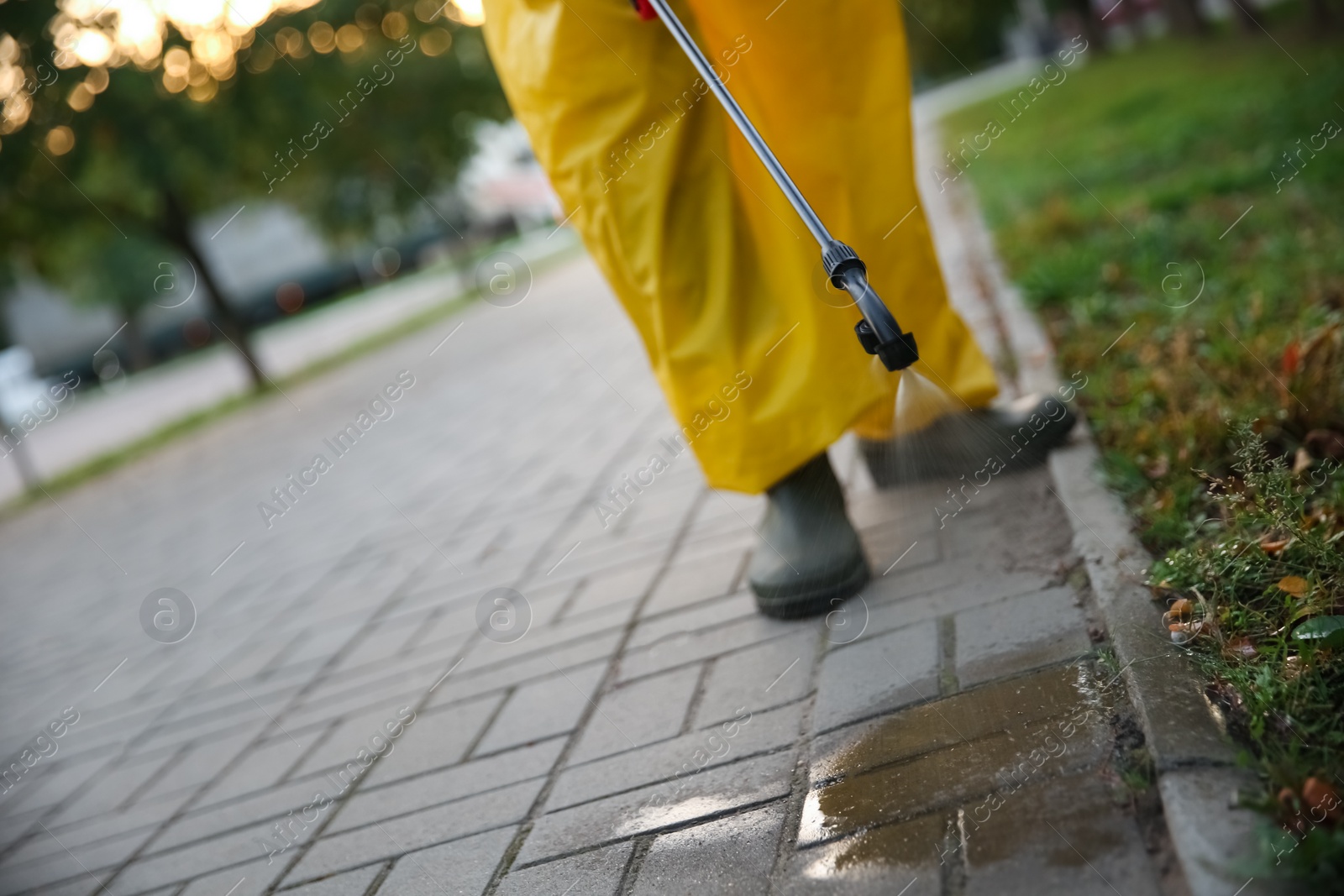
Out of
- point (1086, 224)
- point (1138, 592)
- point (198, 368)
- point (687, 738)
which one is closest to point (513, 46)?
point (687, 738)

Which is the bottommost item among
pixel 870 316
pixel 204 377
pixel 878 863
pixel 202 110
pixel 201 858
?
pixel 878 863

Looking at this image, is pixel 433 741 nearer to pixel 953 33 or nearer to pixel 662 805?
pixel 662 805

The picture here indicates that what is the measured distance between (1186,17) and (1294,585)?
1703 centimetres

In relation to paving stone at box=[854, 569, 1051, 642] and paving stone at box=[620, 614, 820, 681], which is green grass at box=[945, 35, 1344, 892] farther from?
paving stone at box=[620, 614, 820, 681]

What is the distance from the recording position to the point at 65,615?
18.4 feet

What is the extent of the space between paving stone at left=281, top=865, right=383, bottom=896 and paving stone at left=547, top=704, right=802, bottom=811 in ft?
1.09

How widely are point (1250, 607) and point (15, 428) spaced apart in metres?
11.5

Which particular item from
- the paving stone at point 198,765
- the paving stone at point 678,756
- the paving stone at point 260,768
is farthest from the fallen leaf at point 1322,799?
the paving stone at point 198,765

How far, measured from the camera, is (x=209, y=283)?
1499 centimetres

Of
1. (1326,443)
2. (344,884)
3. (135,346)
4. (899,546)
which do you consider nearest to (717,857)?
(344,884)

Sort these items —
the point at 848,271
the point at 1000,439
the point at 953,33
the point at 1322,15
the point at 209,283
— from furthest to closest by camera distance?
the point at 953,33
the point at 209,283
the point at 1322,15
the point at 1000,439
the point at 848,271

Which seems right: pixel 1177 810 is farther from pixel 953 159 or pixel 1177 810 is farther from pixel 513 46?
pixel 953 159

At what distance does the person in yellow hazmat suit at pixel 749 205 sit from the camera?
2336 mm

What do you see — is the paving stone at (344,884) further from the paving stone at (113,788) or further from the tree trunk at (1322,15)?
the tree trunk at (1322,15)
